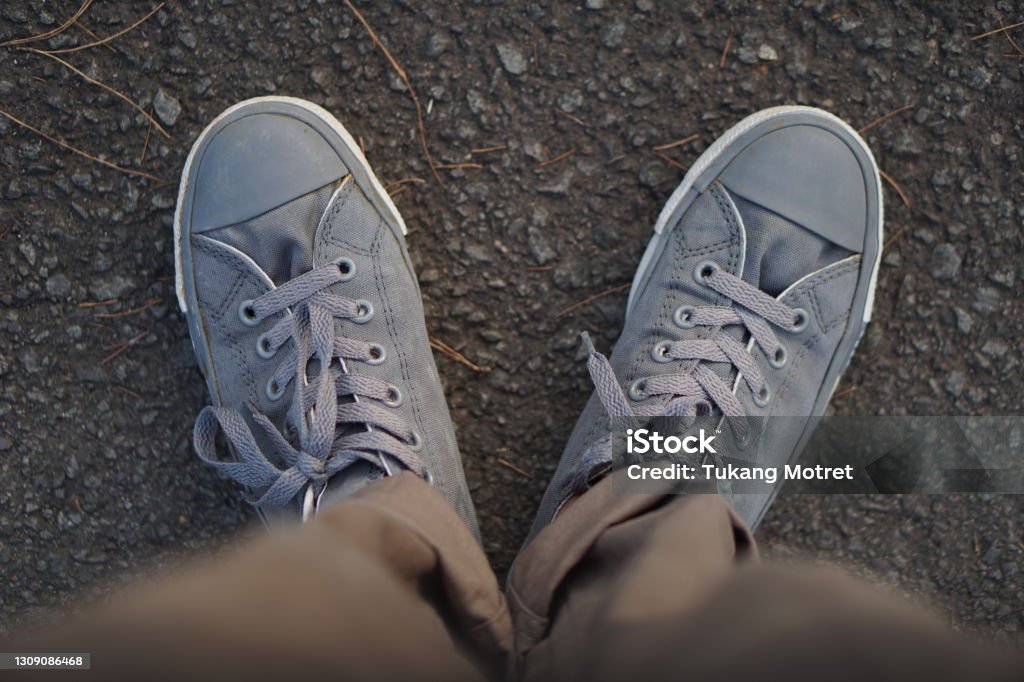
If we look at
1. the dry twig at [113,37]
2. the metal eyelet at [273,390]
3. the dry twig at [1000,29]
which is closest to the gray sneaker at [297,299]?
the metal eyelet at [273,390]

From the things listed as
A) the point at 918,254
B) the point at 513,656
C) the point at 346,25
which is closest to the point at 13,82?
the point at 346,25

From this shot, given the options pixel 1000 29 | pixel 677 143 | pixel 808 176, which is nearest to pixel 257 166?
pixel 677 143

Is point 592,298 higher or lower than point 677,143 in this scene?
lower

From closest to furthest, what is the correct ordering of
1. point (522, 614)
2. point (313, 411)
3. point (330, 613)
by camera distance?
point (330, 613) < point (522, 614) < point (313, 411)

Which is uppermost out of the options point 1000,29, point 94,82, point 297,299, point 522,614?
point 1000,29

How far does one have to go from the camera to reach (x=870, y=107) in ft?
4.67

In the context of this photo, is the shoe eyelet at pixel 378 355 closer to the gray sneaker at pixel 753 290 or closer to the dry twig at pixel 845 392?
the gray sneaker at pixel 753 290

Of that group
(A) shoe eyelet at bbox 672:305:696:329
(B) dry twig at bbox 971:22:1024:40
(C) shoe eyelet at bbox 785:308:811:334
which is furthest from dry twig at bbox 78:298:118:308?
(B) dry twig at bbox 971:22:1024:40

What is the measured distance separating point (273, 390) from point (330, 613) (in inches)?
28.1

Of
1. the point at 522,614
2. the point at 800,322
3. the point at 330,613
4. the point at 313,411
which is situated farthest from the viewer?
the point at 800,322

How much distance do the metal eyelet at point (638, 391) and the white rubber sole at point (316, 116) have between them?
1.78 ft

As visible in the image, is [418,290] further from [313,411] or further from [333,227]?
[313,411]

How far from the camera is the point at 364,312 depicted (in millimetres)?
1428

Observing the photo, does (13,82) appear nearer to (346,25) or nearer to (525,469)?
(346,25)
